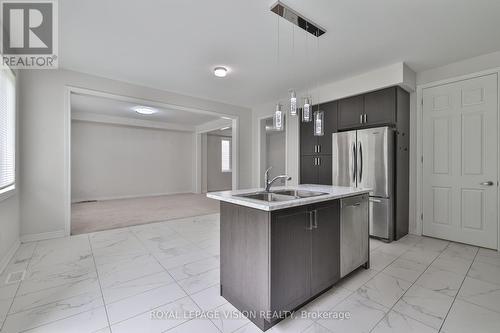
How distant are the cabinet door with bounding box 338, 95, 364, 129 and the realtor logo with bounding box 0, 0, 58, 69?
Answer: 4040mm

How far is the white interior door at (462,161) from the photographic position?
3031 mm

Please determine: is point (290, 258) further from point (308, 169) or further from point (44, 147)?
point (44, 147)

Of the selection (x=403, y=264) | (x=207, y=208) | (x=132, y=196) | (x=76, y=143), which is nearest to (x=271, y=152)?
(x=207, y=208)

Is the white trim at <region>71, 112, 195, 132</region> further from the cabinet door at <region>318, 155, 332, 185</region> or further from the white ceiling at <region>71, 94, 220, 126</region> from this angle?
the cabinet door at <region>318, 155, 332, 185</region>

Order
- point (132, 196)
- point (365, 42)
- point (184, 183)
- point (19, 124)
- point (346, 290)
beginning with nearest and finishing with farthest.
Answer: point (346, 290) → point (365, 42) → point (19, 124) → point (132, 196) → point (184, 183)

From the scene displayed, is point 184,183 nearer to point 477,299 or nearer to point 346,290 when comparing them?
point 346,290

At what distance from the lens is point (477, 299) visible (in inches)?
75.5

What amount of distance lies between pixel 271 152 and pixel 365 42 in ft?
17.0

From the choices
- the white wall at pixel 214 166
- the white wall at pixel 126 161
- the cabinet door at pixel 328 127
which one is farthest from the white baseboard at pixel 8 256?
the white wall at pixel 214 166

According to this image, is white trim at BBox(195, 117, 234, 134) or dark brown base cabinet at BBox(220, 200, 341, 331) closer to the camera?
dark brown base cabinet at BBox(220, 200, 341, 331)

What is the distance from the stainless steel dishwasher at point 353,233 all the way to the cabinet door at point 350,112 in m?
1.80

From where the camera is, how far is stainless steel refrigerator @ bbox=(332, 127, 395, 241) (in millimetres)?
3334

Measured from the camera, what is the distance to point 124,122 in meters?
7.14

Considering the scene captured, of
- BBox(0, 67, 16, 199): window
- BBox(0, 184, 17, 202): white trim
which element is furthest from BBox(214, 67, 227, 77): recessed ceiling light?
BBox(0, 184, 17, 202): white trim
